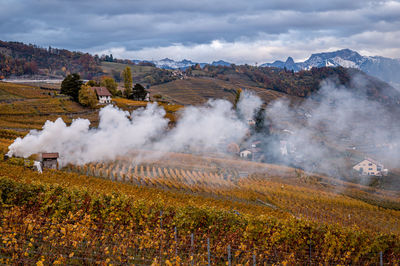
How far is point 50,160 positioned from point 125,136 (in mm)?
12486

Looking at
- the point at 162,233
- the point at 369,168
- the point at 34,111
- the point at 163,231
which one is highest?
the point at 34,111

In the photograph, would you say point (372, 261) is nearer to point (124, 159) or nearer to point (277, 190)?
point (277, 190)

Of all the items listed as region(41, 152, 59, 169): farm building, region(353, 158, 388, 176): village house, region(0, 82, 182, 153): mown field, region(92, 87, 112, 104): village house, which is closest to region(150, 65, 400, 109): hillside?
region(353, 158, 388, 176): village house

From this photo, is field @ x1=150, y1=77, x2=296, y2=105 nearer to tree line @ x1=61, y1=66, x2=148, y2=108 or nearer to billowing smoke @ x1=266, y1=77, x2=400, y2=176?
tree line @ x1=61, y1=66, x2=148, y2=108

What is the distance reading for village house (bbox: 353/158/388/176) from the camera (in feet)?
184

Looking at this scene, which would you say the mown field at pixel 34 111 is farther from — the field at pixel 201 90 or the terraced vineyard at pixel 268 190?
the field at pixel 201 90

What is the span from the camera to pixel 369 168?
56.8 metres

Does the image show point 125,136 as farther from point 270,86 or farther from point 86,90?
point 270,86

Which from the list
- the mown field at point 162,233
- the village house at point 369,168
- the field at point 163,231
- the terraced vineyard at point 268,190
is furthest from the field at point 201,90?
the mown field at point 162,233

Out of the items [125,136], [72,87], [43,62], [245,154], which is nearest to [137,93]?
[72,87]

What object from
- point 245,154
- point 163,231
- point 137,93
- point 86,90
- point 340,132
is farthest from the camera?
point 137,93

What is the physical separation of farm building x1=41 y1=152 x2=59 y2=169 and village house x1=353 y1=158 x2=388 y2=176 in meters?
49.5

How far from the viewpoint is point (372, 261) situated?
11.9 metres

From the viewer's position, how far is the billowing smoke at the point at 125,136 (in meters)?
32.4
